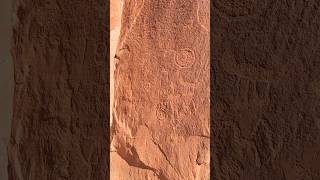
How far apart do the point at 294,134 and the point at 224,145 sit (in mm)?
186

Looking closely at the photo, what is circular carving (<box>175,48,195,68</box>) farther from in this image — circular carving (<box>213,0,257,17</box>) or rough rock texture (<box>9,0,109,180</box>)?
circular carving (<box>213,0,257,17</box>)

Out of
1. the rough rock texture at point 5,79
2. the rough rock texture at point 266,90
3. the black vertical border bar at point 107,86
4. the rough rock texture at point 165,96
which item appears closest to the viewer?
the rough rock texture at point 266,90

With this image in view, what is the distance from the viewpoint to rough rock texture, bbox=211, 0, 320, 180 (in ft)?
5.32

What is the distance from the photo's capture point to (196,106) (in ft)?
10.1

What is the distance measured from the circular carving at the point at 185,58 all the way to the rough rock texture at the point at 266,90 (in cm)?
131

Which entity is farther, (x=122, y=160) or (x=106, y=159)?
(x=122, y=160)

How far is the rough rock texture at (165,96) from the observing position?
9.96 ft

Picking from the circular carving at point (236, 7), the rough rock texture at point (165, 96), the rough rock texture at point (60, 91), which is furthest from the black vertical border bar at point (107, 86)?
the rough rock texture at point (165, 96)

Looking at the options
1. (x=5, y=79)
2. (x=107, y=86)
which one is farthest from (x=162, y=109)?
(x=107, y=86)

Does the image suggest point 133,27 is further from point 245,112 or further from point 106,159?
point 245,112

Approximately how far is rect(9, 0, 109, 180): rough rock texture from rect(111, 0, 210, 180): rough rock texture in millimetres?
931

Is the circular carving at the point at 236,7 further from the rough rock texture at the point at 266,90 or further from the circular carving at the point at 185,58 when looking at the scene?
the circular carving at the point at 185,58

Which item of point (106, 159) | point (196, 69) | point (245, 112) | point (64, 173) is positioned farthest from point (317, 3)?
point (196, 69)

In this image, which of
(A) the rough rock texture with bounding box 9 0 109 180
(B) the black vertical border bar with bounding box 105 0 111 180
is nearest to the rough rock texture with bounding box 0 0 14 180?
(A) the rough rock texture with bounding box 9 0 109 180
